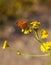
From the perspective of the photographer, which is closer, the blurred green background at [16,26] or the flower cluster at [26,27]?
the flower cluster at [26,27]

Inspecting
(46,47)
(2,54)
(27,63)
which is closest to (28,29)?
(46,47)

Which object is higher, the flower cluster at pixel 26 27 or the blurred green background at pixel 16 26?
the flower cluster at pixel 26 27

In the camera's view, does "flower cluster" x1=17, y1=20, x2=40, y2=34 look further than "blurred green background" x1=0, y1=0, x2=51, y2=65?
No

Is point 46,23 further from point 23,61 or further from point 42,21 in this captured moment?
point 23,61

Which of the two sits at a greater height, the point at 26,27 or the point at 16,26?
the point at 26,27

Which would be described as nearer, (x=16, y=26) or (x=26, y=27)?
(x=26, y=27)

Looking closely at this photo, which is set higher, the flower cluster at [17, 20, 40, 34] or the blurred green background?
the flower cluster at [17, 20, 40, 34]

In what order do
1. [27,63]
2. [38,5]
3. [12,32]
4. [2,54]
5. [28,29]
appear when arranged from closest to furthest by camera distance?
[28,29] < [27,63] < [2,54] < [12,32] < [38,5]

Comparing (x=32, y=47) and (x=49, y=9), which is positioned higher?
(x=49, y=9)
